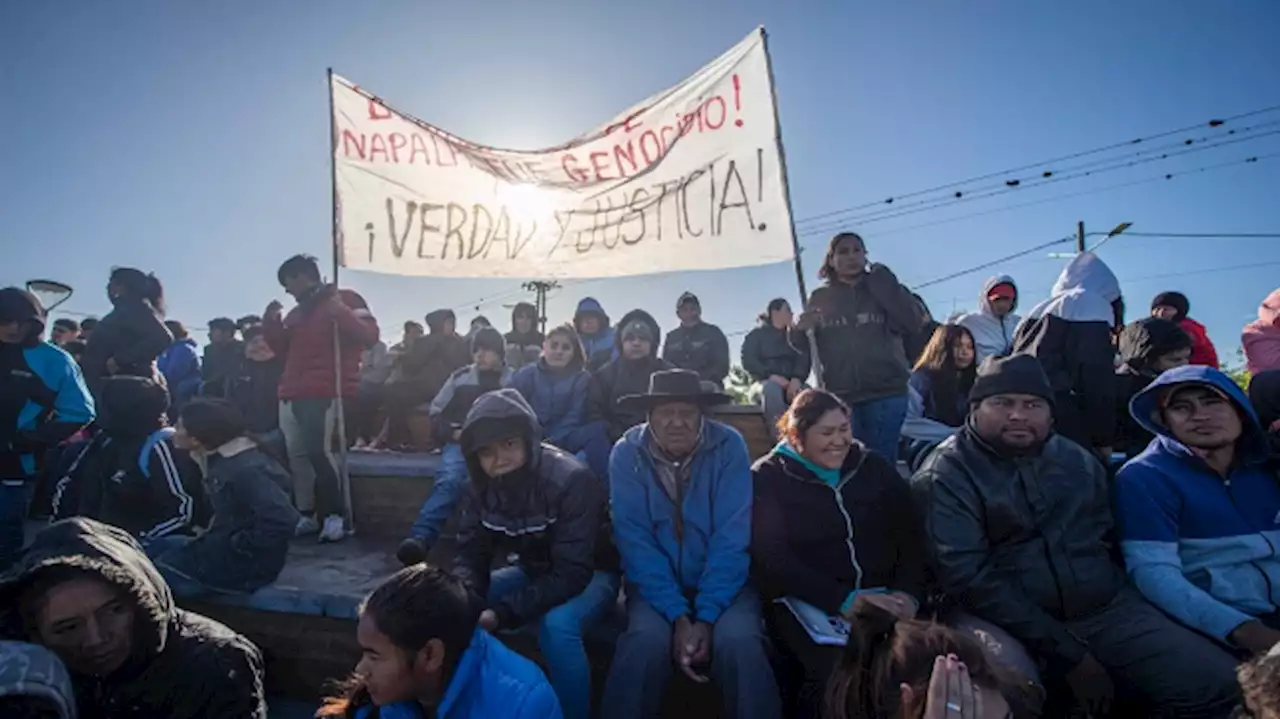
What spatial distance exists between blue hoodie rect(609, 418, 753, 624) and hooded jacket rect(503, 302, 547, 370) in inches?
195

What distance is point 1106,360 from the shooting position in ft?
13.1

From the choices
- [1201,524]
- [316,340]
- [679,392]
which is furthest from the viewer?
[316,340]

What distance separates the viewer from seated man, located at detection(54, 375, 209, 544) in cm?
400

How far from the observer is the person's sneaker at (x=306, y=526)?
5426mm

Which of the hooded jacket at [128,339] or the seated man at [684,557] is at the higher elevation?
the hooded jacket at [128,339]

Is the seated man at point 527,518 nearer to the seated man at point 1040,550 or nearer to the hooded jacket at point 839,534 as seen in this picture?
the hooded jacket at point 839,534

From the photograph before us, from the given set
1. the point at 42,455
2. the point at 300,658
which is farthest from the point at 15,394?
the point at 300,658

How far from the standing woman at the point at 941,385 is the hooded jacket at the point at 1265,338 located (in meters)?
2.03

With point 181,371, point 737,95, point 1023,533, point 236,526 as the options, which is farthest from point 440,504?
point 181,371

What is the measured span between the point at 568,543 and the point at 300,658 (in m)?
1.80

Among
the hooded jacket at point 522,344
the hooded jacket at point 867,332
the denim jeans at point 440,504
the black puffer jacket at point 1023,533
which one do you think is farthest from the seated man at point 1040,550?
the hooded jacket at point 522,344

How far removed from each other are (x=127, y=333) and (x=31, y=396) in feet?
4.18

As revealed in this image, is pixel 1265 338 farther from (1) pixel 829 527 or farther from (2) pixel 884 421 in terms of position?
(1) pixel 829 527

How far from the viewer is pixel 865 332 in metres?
4.51
